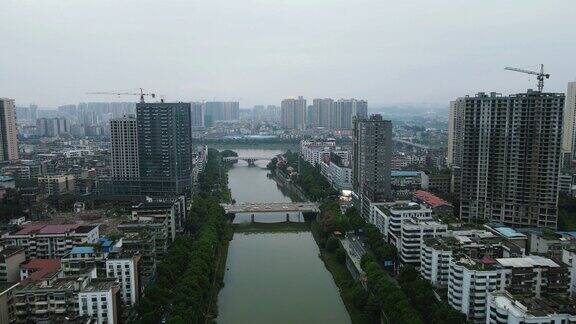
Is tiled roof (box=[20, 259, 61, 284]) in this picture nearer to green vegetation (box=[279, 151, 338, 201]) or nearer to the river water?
the river water

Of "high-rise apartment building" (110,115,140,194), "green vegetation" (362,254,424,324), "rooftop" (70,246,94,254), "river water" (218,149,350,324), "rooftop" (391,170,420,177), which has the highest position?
"high-rise apartment building" (110,115,140,194)

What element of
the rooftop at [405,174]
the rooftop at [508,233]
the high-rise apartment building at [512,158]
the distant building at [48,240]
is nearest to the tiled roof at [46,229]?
the distant building at [48,240]

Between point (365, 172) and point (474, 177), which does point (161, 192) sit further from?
point (474, 177)

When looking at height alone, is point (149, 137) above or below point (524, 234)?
above

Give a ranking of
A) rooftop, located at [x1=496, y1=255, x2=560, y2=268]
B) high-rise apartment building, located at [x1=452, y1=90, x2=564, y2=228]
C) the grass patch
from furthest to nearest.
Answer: the grass patch, high-rise apartment building, located at [x1=452, y1=90, x2=564, y2=228], rooftop, located at [x1=496, y1=255, x2=560, y2=268]

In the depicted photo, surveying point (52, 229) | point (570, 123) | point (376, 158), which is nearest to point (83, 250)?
point (52, 229)

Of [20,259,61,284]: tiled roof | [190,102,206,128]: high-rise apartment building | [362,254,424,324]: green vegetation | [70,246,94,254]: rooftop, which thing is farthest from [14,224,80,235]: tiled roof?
[190,102,206,128]: high-rise apartment building

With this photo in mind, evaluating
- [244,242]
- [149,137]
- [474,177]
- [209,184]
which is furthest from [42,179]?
[474,177]
